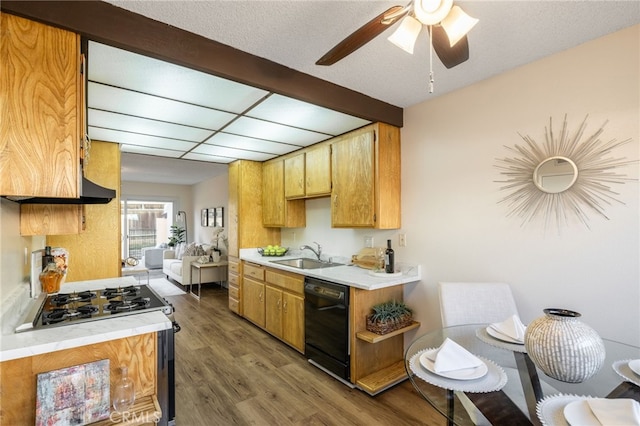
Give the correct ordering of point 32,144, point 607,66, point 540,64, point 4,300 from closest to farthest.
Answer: point 32,144, point 4,300, point 607,66, point 540,64

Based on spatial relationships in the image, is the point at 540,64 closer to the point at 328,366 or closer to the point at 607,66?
the point at 607,66

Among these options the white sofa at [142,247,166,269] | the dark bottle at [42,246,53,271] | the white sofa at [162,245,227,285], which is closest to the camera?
the dark bottle at [42,246,53,271]

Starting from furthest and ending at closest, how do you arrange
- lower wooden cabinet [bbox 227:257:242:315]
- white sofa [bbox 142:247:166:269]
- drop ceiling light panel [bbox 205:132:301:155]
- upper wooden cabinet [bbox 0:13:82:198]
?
→ white sofa [bbox 142:247:166:269] < lower wooden cabinet [bbox 227:257:242:315] < drop ceiling light panel [bbox 205:132:301:155] < upper wooden cabinet [bbox 0:13:82:198]

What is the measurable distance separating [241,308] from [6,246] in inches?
117

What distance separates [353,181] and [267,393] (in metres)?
1.99

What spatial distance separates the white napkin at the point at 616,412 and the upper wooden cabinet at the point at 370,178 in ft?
6.39

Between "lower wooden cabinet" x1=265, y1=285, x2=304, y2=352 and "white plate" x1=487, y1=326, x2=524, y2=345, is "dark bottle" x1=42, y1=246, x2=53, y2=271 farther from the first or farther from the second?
"white plate" x1=487, y1=326, x2=524, y2=345

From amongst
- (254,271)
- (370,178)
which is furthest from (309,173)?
(254,271)

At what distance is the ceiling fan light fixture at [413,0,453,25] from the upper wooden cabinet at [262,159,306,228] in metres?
3.01

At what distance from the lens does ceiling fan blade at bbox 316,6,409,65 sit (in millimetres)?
1166

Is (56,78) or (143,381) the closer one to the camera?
(56,78)

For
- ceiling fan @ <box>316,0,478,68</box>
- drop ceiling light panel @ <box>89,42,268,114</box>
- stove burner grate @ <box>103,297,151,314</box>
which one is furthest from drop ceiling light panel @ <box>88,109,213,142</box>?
ceiling fan @ <box>316,0,478,68</box>

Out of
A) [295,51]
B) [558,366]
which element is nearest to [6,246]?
[295,51]

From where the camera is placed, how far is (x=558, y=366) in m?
1.08
